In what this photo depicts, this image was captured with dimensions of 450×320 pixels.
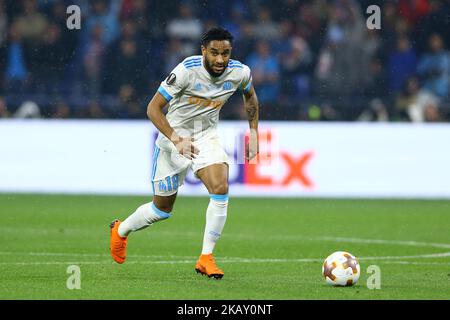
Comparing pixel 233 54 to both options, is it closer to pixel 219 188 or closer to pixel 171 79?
pixel 171 79

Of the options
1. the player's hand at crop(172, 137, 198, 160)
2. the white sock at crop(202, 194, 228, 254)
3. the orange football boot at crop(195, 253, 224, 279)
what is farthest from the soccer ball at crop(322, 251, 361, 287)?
the player's hand at crop(172, 137, 198, 160)

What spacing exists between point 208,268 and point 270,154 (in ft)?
26.9

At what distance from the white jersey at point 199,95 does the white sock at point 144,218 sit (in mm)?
Result: 523

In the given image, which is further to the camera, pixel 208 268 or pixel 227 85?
pixel 227 85

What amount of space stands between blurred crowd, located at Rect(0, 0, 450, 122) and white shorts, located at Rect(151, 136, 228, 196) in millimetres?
8941

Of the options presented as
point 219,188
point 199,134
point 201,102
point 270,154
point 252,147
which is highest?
point 201,102

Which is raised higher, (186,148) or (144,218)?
(186,148)

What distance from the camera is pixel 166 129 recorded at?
880 centimetres

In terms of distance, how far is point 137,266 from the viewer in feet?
31.2

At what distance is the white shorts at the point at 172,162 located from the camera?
29.8 feet

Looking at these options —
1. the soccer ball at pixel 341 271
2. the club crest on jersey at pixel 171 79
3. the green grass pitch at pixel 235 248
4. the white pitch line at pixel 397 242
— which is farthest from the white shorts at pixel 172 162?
the white pitch line at pixel 397 242

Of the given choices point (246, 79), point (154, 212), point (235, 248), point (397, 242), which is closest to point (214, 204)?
point (154, 212)

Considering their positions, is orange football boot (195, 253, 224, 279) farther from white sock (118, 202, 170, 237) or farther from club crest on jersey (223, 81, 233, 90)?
club crest on jersey (223, 81, 233, 90)

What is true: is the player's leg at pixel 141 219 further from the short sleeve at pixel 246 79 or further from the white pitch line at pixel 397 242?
the white pitch line at pixel 397 242
